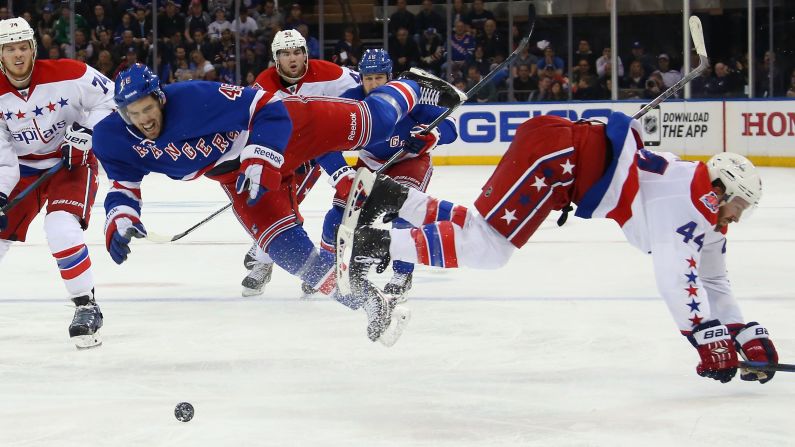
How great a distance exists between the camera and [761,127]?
10500 mm

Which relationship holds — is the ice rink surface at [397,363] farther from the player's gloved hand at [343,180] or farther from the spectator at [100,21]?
the spectator at [100,21]

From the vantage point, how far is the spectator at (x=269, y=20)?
12.3 metres

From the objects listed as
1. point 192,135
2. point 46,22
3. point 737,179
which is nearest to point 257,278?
point 192,135

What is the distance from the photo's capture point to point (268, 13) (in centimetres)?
1238

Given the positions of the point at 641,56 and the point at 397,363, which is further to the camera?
the point at 641,56

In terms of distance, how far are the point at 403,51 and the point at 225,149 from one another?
8.42 metres

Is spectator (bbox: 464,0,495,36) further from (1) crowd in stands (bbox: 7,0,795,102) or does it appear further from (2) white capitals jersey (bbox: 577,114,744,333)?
(2) white capitals jersey (bbox: 577,114,744,333)

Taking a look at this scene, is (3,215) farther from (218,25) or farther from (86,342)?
(218,25)

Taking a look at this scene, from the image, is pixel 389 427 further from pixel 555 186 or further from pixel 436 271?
pixel 436 271

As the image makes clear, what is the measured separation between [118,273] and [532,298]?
205cm

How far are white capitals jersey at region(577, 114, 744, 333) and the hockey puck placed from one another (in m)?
1.19

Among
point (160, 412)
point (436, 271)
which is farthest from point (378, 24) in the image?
point (160, 412)

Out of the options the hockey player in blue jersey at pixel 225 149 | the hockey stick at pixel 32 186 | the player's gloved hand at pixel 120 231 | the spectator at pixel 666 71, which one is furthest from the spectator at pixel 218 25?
the player's gloved hand at pixel 120 231

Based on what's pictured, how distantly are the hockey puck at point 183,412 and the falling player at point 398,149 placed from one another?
1863mm
